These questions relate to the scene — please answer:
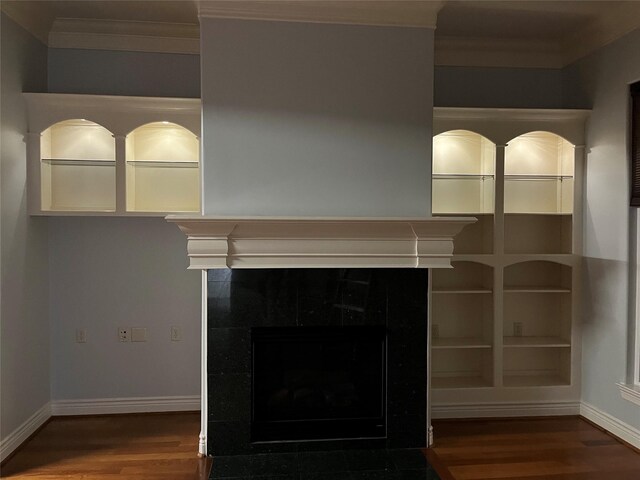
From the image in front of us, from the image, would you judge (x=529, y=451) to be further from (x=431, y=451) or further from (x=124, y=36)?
(x=124, y=36)

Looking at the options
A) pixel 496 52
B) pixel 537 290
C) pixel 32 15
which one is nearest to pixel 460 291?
pixel 537 290

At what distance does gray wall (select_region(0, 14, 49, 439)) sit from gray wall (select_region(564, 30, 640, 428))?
385cm

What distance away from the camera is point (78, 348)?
12.6 ft

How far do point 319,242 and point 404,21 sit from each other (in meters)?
1.44

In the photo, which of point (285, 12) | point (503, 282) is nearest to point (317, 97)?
point (285, 12)

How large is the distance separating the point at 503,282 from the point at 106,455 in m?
3.00

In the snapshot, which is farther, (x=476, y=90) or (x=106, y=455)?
(x=476, y=90)

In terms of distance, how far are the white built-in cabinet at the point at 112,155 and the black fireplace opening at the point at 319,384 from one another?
125cm

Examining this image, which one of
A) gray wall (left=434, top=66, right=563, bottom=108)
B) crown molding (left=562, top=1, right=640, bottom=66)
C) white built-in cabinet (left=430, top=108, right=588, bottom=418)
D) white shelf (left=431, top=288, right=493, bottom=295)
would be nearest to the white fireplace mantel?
white shelf (left=431, top=288, right=493, bottom=295)

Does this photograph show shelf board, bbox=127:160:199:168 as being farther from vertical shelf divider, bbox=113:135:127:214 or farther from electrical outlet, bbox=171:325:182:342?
electrical outlet, bbox=171:325:182:342

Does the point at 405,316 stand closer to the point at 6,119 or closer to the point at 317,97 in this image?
the point at 317,97

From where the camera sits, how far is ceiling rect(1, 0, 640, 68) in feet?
10.3

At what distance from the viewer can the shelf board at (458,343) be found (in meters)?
3.83

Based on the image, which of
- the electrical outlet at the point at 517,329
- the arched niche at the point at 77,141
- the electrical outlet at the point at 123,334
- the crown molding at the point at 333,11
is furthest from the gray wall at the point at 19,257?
the electrical outlet at the point at 517,329
